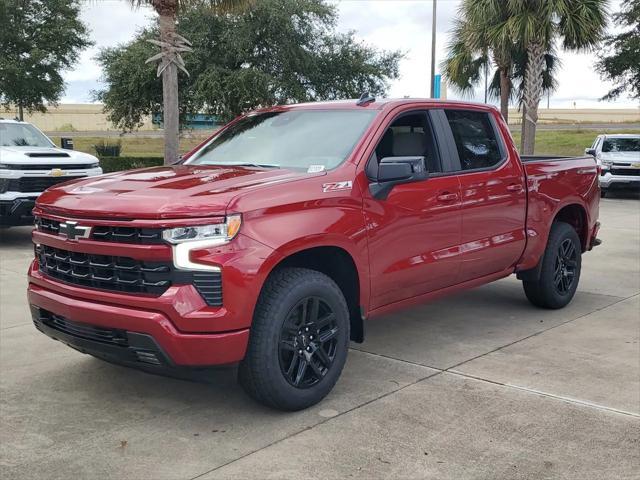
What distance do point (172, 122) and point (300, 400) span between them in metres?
11.1

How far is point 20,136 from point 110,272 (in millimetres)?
9188

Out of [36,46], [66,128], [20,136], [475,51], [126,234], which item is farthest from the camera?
[66,128]

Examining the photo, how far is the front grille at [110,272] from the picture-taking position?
3.88 m

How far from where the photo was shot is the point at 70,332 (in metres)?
4.21

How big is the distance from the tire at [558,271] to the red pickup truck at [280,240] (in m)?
0.76

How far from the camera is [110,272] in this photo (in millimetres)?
4051

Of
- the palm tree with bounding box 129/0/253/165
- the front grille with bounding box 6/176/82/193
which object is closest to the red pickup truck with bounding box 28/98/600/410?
the front grille with bounding box 6/176/82/193

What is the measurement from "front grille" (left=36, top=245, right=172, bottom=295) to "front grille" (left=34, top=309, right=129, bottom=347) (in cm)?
22

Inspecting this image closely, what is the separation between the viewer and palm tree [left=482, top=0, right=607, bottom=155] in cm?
2025

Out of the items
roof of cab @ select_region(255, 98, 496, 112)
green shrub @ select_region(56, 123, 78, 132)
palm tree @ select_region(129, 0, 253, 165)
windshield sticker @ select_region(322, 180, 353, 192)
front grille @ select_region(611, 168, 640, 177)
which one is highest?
green shrub @ select_region(56, 123, 78, 132)

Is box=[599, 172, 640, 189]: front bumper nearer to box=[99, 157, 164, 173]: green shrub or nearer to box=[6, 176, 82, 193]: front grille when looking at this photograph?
box=[6, 176, 82, 193]: front grille

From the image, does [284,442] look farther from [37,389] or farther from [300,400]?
[37,389]

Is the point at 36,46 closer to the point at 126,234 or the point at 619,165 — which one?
the point at 619,165

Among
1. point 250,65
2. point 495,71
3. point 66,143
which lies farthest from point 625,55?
point 66,143
